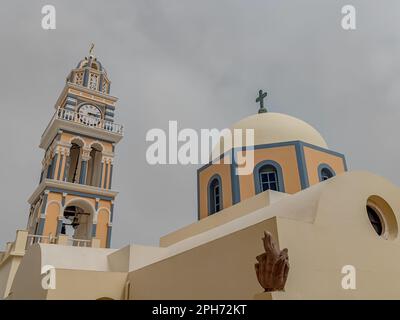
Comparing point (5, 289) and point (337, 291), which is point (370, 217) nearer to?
point (337, 291)

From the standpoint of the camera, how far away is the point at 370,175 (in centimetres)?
777

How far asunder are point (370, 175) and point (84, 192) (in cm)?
1396

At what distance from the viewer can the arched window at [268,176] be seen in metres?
11.6

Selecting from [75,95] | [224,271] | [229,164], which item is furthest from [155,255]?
[75,95]

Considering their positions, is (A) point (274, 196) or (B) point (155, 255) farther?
(B) point (155, 255)

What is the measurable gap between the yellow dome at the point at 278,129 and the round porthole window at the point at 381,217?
4.92 metres

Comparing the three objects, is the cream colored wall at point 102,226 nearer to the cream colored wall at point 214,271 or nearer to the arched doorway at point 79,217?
the arched doorway at point 79,217

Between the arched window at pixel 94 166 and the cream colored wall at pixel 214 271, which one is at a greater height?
the arched window at pixel 94 166

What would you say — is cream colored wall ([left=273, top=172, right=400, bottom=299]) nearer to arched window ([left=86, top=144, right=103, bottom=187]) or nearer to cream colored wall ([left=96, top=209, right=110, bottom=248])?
cream colored wall ([left=96, top=209, right=110, bottom=248])

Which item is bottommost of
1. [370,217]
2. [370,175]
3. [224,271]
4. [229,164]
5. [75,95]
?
[224,271]

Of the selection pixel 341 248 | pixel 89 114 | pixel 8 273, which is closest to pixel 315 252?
pixel 341 248

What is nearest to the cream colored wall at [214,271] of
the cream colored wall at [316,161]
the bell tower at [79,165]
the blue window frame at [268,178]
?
the blue window frame at [268,178]

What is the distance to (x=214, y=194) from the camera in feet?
42.5

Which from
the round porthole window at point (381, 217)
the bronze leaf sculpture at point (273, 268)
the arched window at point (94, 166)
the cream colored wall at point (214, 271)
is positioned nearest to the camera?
the bronze leaf sculpture at point (273, 268)
